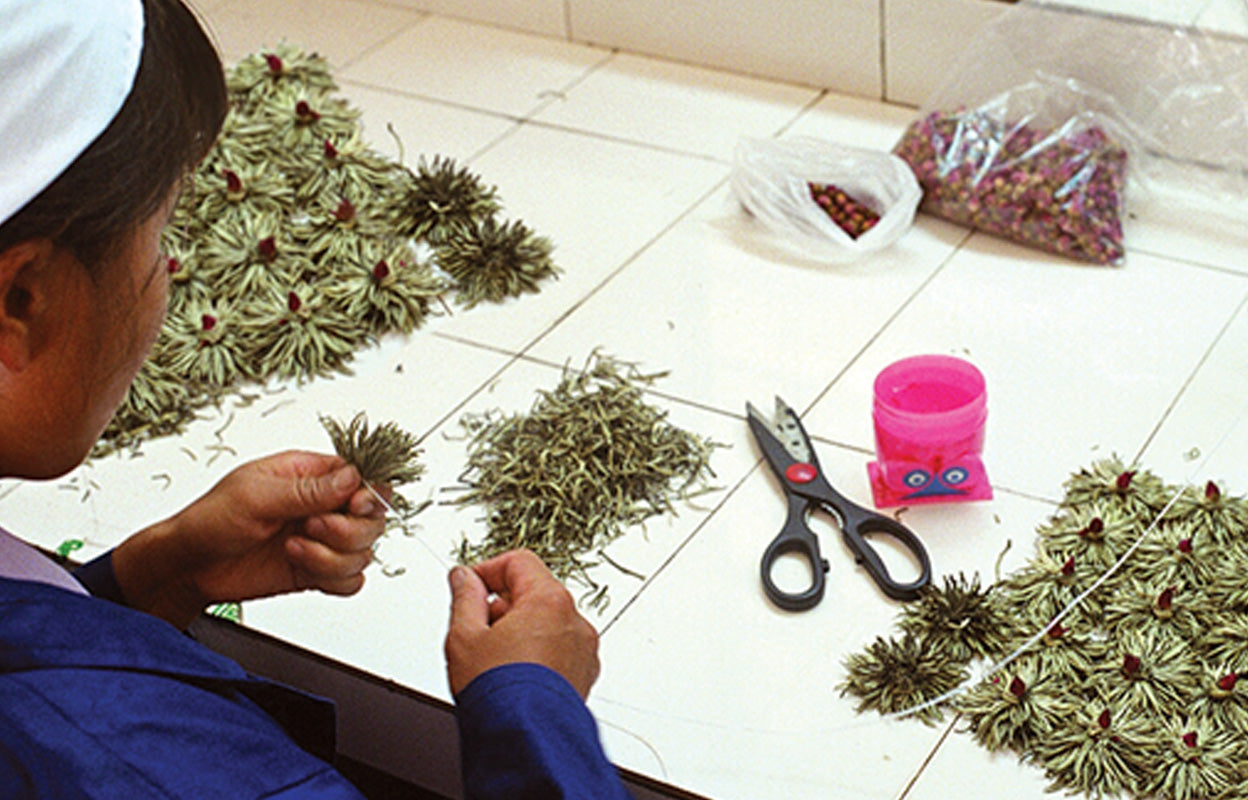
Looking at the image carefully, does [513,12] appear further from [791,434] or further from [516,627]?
[516,627]

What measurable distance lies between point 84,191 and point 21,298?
5 centimetres

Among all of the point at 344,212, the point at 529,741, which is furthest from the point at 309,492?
the point at 344,212

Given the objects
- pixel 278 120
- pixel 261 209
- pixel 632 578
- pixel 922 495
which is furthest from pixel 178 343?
pixel 922 495

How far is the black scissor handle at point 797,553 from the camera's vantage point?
1.06 metres

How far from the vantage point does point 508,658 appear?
0.77 meters

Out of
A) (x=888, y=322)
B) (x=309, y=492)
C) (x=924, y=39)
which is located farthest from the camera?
(x=924, y=39)

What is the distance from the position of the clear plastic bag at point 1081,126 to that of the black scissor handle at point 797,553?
419 millimetres

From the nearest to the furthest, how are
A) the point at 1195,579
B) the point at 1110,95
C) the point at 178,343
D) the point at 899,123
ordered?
the point at 1195,579
the point at 178,343
the point at 1110,95
the point at 899,123

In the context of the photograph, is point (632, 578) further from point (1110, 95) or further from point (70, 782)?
point (1110, 95)

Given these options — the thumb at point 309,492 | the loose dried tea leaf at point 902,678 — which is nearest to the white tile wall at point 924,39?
the loose dried tea leaf at point 902,678

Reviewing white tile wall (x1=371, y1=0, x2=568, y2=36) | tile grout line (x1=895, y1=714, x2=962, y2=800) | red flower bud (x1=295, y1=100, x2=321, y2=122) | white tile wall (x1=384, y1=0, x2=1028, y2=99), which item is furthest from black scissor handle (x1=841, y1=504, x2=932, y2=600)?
white tile wall (x1=371, y1=0, x2=568, y2=36)

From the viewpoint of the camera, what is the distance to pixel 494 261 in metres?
1.44

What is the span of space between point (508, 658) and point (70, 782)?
21 cm

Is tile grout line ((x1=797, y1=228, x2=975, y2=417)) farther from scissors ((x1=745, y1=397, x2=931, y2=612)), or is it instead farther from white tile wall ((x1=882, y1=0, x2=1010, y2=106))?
white tile wall ((x1=882, y1=0, x2=1010, y2=106))
